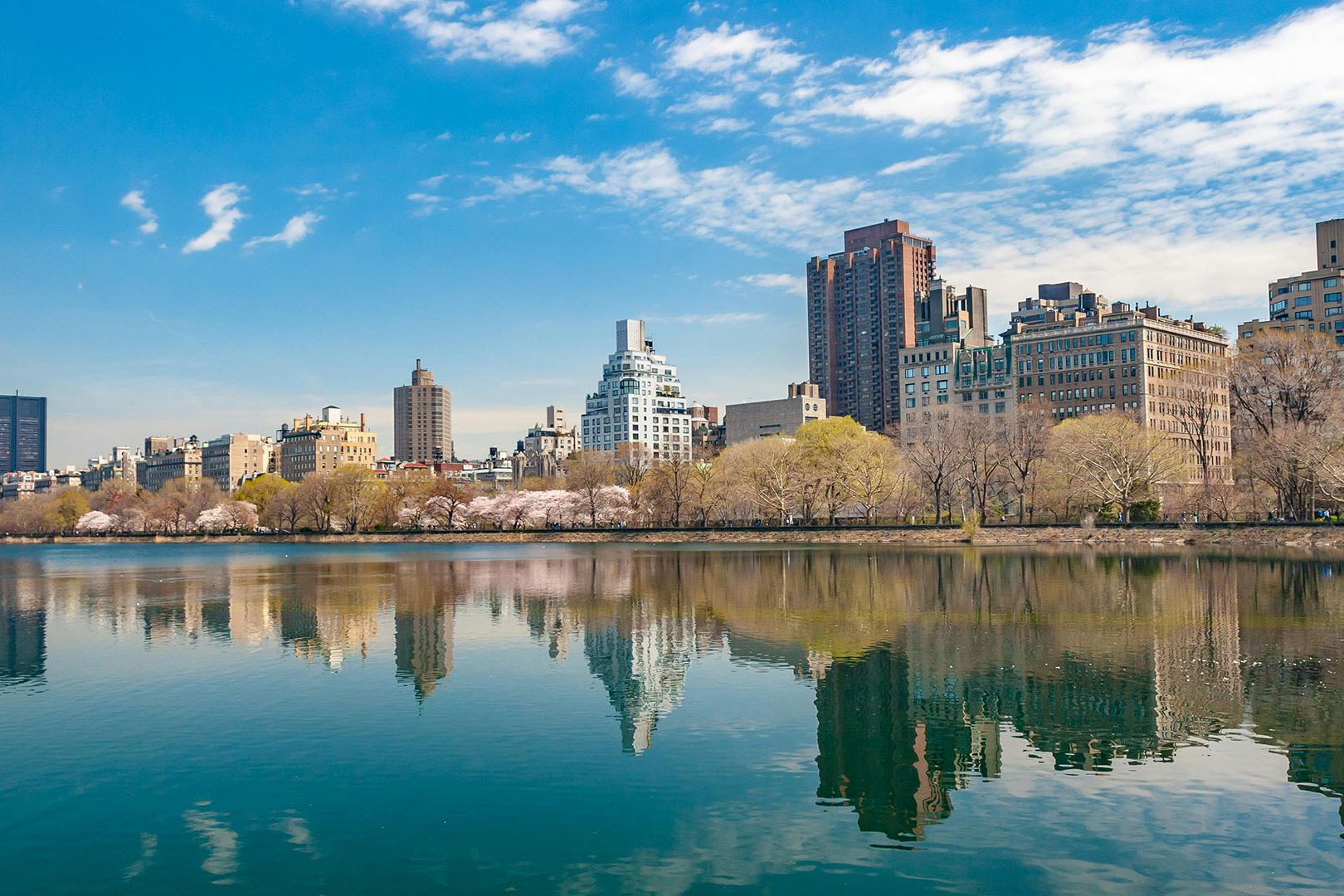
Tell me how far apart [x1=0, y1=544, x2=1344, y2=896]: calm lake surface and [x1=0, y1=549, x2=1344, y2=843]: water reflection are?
0.17 meters

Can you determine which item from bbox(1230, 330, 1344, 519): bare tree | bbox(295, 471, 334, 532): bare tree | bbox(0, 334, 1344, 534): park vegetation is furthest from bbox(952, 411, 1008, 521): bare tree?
bbox(295, 471, 334, 532): bare tree

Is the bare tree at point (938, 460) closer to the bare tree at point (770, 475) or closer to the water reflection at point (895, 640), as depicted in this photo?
the bare tree at point (770, 475)

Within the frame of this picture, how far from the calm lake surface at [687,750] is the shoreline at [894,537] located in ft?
156

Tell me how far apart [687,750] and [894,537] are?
9770cm

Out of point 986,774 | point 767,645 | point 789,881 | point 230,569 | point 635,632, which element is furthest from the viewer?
point 230,569

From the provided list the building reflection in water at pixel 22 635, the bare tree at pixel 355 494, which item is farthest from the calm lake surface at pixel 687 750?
the bare tree at pixel 355 494

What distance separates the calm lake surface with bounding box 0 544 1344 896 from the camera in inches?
635

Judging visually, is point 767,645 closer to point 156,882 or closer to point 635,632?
point 635,632

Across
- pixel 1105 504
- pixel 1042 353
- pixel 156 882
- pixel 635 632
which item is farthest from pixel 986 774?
pixel 1042 353

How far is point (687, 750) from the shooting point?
74.6ft

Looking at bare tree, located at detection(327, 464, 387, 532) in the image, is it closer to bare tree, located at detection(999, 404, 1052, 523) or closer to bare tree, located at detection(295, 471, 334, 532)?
bare tree, located at detection(295, 471, 334, 532)

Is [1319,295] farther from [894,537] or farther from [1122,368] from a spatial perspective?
[894,537]

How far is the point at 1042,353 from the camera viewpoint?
18350 centimetres

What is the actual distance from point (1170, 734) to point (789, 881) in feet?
40.9
